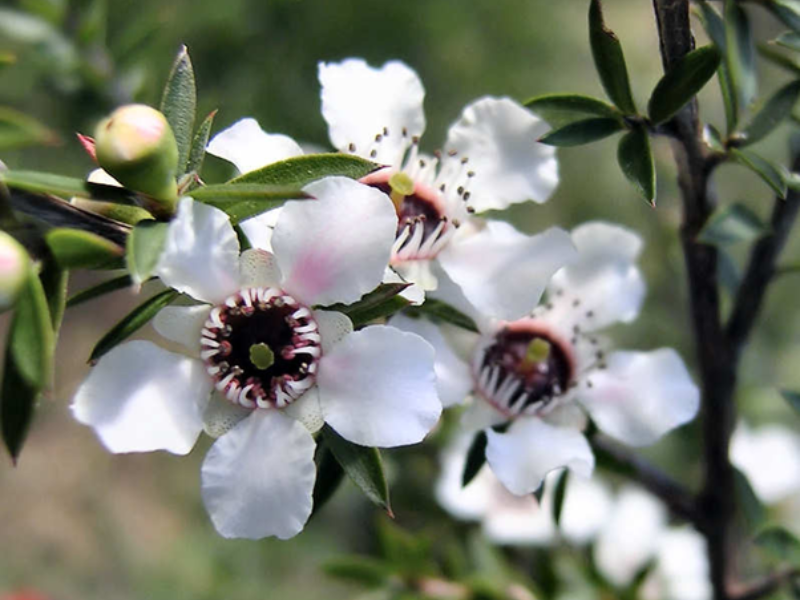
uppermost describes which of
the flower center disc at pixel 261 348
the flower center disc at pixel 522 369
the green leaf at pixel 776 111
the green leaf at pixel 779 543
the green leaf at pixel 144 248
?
the green leaf at pixel 776 111

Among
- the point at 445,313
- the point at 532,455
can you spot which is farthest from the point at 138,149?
the point at 532,455

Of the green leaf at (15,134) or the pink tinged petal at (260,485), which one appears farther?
the green leaf at (15,134)

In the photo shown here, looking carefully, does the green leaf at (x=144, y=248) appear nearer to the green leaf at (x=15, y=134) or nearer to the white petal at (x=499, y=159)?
Result: the green leaf at (x=15, y=134)

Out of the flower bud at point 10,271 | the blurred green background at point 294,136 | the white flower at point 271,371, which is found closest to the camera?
the flower bud at point 10,271

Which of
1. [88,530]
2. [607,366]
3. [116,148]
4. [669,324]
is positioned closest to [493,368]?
[607,366]

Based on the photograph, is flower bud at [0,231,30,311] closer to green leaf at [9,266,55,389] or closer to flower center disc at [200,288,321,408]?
green leaf at [9,266,55,389]

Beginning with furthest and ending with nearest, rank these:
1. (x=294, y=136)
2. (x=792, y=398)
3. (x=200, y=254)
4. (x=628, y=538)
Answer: (x=294, y=136) → (x=628, y=538) → (x=792, y=398) → (x=200, y=254)

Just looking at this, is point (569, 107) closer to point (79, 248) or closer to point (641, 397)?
point (641, 397)

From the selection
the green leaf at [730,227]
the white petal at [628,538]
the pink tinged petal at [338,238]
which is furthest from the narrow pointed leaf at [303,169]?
the white petal at [628,538]
